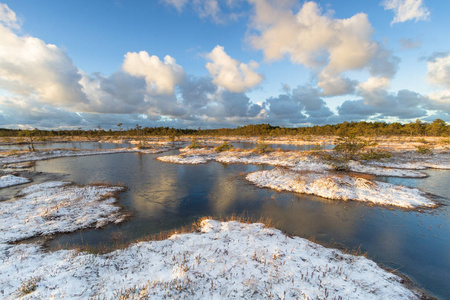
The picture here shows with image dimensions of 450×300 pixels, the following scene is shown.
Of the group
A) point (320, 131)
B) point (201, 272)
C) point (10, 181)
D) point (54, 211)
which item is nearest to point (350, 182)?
point (201, 272)

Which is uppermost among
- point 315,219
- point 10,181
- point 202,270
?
point 202,270

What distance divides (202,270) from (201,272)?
0.45 feet

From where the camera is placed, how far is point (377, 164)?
3528 cm

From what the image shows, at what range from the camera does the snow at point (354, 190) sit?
18.0 metres

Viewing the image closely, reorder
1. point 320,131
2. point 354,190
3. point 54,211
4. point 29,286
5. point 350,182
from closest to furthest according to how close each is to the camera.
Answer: point 29,286
point 54,211
point 354,190
point 350,182
point 320,131

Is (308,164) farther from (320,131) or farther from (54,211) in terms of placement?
(320,131)

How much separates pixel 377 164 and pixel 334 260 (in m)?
36.0

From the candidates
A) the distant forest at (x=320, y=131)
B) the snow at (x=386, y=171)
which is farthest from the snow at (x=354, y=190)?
the distant forest at (x=320, y=131)

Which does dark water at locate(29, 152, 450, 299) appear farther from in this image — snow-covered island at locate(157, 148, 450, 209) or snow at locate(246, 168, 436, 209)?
snow-covered island at locate(157, 148, 450, 209)

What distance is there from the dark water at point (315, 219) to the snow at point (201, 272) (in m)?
2.69

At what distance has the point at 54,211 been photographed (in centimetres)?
1505

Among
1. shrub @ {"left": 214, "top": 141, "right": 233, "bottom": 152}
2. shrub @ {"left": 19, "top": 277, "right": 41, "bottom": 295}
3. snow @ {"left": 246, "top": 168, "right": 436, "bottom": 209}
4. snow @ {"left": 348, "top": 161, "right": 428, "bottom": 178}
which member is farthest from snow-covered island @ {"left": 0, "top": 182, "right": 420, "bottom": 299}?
shrub @ {"left": 214, "top": 141, "right": 233, "bottom": 152}

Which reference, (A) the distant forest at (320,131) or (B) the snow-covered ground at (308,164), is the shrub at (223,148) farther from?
(A) the distant forest at (320,131)

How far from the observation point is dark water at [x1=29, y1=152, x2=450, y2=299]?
1074 cm
